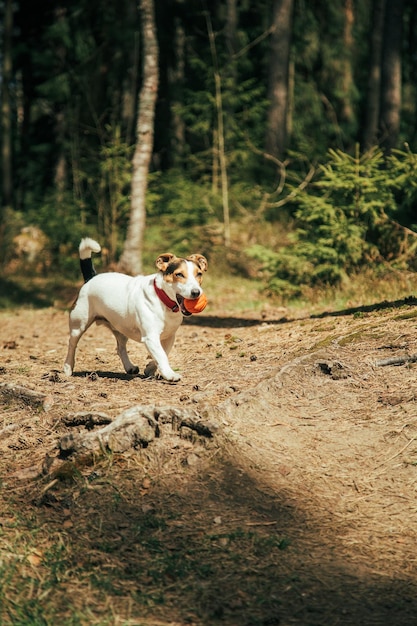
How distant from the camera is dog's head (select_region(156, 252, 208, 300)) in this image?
6.12 meters

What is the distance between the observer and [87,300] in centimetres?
705

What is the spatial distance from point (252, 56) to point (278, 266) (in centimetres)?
1624

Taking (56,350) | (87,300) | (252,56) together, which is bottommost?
(56,350)

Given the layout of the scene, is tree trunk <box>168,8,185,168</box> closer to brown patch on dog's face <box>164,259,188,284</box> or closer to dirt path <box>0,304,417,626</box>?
brown patch on dog's face <box>164,259,188,284</box>

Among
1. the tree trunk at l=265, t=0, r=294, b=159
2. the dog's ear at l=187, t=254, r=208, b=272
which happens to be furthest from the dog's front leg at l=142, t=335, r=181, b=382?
the tree trunk at l=265, t=0, r=294, b=159

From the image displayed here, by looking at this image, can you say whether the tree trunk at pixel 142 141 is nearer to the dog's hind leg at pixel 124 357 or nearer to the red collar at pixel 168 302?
the dog's hind leg at pixel 124 357

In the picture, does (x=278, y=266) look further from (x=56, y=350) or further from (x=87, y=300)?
(x=87, y=300)

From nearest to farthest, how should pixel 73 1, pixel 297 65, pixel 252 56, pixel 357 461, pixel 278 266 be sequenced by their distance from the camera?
pixel 357 461, pixel 278 266, pixel 73 1, pixel 252 56, pixel 297 65

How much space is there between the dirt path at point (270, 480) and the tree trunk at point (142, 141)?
6.62 m

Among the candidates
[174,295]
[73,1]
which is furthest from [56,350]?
[73,1]

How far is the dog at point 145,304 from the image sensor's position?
20.5 ft

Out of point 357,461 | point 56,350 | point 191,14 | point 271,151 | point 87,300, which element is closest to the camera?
point 357,461

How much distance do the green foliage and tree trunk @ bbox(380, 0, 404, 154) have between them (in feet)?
28.7

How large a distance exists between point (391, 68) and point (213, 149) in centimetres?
559
